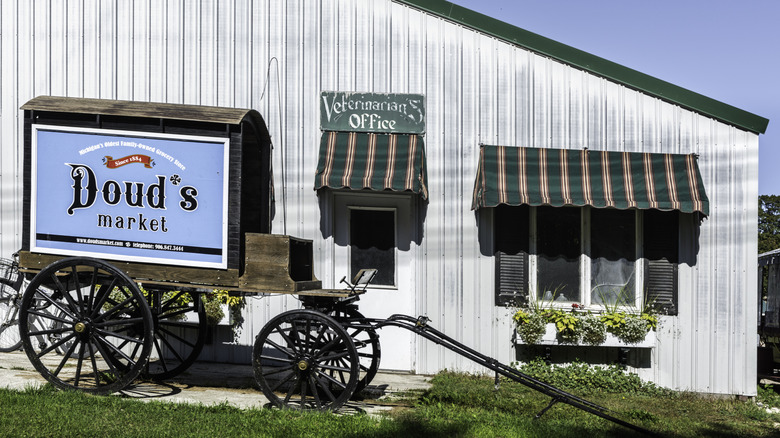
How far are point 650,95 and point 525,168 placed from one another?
198 centimetres

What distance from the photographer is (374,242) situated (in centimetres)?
1100

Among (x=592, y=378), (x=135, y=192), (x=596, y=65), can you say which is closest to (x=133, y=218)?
(x=135, y=192)

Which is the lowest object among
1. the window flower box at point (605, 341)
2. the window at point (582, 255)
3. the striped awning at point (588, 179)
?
the window flower box at point (605, 341)

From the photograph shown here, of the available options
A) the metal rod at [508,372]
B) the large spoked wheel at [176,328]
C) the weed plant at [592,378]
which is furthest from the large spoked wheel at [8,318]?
the weed plant at [592,378]

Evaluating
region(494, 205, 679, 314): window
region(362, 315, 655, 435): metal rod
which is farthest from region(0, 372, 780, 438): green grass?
region(494, 205, 679, 314): window

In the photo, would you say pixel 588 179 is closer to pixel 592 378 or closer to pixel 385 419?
pixel 592 378

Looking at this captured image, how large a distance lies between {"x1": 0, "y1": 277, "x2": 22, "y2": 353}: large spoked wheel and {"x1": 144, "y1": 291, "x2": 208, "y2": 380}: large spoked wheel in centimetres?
204

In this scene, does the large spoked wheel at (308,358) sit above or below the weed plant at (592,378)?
above

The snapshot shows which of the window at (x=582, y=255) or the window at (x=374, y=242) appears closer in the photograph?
the window at (x=582, y=255)

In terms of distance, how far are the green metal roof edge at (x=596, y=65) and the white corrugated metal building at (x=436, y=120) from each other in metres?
0.02

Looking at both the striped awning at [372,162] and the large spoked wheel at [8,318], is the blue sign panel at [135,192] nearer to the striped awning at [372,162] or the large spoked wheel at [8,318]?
the striped awning at [372,162]

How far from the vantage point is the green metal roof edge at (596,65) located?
1056 centimetres

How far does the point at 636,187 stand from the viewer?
34.0 feet

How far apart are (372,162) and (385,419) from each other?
4.03 meters
